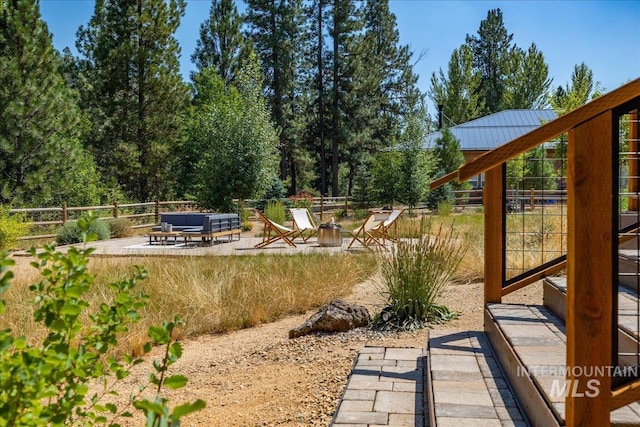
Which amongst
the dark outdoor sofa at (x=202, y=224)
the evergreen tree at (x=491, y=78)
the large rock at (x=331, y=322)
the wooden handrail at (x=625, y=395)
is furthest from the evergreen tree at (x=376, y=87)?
the wooden handrail at (x=625, y=395)

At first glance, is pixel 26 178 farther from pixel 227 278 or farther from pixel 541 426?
pixel 541 426

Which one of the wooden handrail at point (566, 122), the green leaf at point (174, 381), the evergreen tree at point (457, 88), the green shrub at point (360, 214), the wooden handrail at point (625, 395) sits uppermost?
the evergreen tree at point (457, 88)

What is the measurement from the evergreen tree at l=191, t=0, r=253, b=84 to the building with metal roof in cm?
1049

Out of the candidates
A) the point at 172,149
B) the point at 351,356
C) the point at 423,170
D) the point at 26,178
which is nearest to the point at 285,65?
the point at 172,149

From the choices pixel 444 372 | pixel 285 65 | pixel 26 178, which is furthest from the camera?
pixel 285 65

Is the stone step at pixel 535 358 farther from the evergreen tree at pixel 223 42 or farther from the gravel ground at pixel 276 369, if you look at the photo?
the evergreen tree at pixel 223 42

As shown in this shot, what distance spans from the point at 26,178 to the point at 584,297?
54.6ft

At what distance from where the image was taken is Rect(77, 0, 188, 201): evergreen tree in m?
22.2

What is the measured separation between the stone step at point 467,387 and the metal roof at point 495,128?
26216 mm

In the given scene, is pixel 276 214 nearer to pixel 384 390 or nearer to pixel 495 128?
pixel 384 390

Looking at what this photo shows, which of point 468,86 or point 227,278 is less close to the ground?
point 468,86

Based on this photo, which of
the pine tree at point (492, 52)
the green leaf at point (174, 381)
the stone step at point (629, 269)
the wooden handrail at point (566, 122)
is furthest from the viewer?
the pine tree at point (492, 52)

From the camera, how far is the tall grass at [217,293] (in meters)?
4.86

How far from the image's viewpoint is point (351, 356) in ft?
12.4
